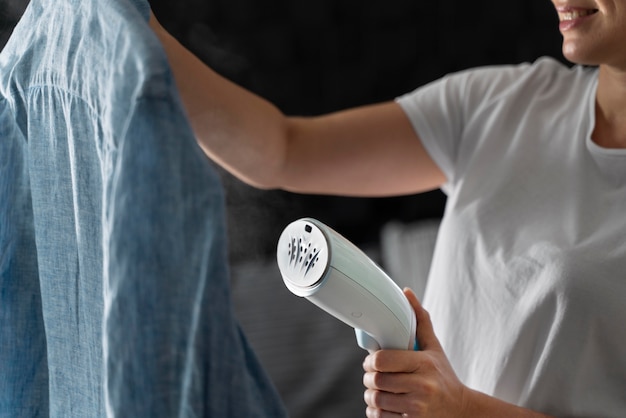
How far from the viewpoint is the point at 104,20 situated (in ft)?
1.97

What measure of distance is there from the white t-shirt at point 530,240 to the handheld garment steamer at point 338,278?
0.82 feet

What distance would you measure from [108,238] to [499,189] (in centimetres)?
66

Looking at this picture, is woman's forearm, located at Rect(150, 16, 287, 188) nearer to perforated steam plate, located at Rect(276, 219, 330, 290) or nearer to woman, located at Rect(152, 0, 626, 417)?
woman, located at Rect(152, 0, 626, 417)

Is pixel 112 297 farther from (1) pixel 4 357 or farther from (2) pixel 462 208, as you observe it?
(2) pixel 462 208

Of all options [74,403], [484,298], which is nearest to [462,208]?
[484,298]

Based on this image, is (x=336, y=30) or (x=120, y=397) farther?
(x=336, y=30)

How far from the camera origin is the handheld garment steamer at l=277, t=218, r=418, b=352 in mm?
684

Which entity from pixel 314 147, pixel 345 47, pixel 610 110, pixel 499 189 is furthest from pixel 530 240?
pixel 345 47

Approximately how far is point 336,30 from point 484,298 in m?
1.48

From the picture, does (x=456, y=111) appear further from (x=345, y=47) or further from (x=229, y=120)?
(x=345, y=47)

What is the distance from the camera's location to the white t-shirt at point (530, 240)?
2.98ft

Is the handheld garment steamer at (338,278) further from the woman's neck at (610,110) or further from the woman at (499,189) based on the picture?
the woman's neck at (610,110)

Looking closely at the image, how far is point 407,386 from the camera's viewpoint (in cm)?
77

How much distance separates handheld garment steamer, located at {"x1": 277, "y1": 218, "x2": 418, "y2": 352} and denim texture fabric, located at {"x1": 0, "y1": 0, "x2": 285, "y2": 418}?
0.51ft
